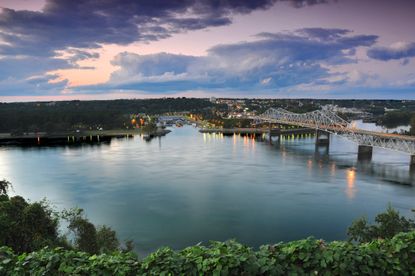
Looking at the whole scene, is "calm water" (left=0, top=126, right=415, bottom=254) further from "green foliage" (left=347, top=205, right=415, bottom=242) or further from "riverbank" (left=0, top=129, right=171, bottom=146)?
"riverbank" (left=0, top=129, right=171, bottom=146)

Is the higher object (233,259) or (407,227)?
(233,259)

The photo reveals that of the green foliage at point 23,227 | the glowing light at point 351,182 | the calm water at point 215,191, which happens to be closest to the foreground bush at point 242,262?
the green foliage at point 23,227

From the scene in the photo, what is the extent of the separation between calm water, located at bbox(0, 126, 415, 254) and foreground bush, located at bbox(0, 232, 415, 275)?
13.0 m

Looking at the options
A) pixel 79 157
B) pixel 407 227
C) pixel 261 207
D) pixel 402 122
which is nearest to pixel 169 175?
pixel 261 207

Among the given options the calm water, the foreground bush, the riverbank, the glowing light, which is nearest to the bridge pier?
the calm water

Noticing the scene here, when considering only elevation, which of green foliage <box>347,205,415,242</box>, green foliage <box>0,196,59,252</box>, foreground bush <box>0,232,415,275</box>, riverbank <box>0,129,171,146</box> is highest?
foreground bush <box>0,232,415,275</box>

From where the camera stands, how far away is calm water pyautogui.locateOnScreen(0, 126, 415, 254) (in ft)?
68.9

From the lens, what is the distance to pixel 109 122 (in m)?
99.9

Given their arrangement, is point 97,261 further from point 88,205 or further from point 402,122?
point 402,122

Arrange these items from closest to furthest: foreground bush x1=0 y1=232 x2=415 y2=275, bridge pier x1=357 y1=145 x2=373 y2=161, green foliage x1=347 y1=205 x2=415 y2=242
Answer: foreground bush x1=0 y1=232 x2=415 y2=275 < green foliage x1=347 y1=205 x2=415 y2=242 < bridge pier x1=357 y1=145 x2=373 y2=161

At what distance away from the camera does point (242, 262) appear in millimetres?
4895

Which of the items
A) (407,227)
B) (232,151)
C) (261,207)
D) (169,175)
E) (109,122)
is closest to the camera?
(407,227)

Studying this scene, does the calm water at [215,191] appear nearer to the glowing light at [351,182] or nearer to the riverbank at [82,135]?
the glowing light at [351,182]

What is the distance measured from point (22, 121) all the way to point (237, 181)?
2895 inches
